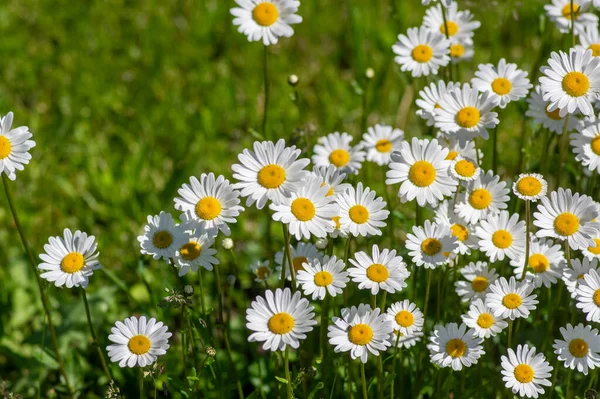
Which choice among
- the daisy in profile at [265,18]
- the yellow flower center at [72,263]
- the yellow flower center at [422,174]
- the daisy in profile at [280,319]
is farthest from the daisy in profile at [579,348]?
the yellow flower center at [72,263]

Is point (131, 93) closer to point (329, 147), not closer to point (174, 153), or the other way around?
point (174, 153)

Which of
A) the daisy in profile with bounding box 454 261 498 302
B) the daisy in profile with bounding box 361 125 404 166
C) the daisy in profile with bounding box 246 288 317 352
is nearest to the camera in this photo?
the daisy in profile with bounding box 246 288 317 352

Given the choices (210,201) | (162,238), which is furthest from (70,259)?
(210,201)

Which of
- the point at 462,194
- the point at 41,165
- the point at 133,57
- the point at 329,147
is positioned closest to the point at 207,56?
the point at 133,57

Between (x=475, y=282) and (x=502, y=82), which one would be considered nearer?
(x=475, y=282)

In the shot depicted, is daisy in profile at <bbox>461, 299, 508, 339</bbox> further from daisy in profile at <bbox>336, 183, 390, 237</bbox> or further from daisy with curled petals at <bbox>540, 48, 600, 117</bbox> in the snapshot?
daisy with curled petals at <bbox>540, 48, 600, 117</bbox>

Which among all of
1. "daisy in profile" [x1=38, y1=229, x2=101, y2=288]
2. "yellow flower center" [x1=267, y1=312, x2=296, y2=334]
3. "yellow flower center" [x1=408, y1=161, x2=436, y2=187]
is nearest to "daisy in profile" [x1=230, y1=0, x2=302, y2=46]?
"yellow flower center" [x1=408, y1=161, x2=436, y2=187]

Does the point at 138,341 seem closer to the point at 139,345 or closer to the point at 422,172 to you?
the point at 139,345
